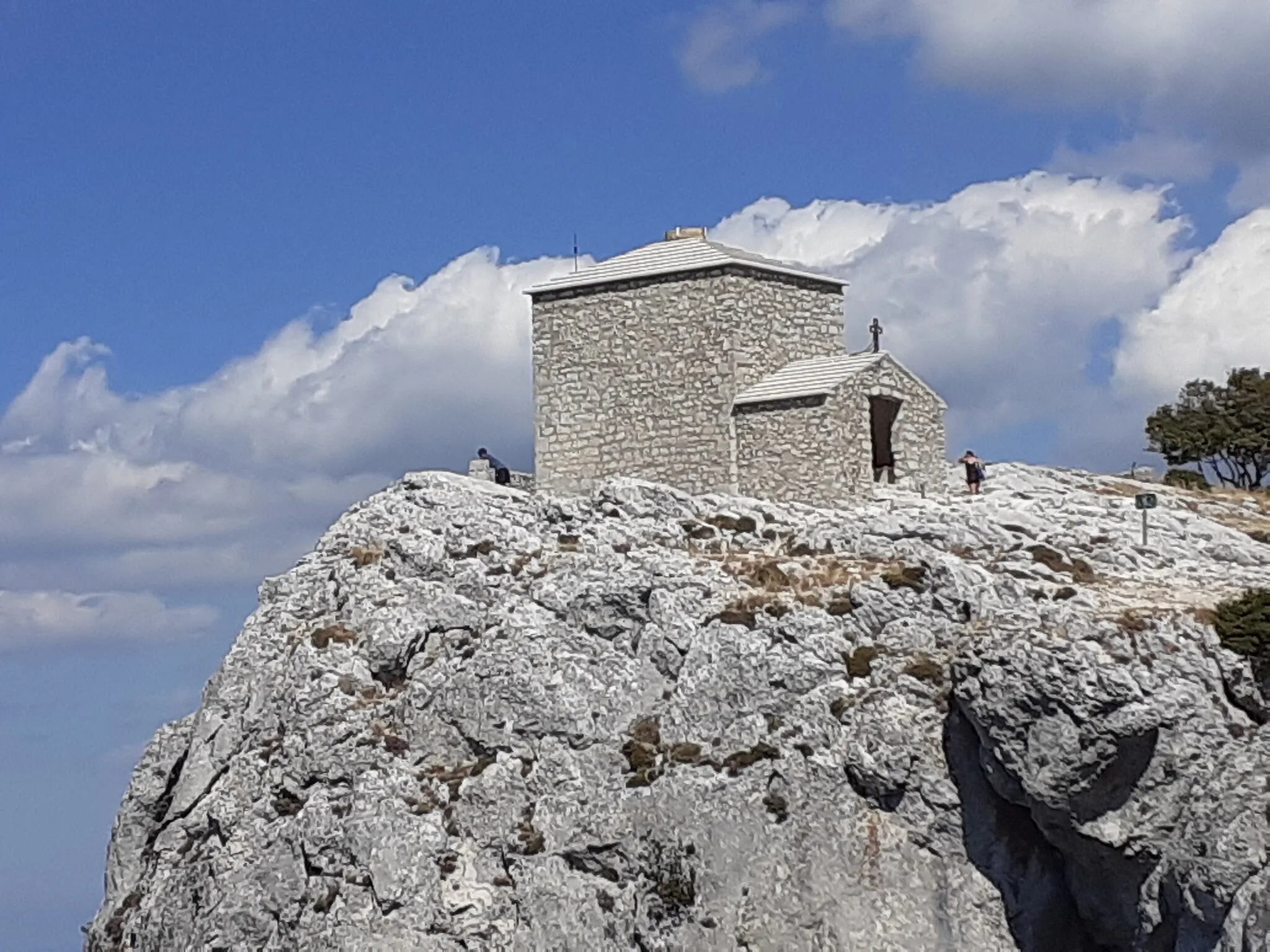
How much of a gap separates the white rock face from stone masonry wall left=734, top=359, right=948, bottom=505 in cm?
82

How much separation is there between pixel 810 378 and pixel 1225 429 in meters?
16.6

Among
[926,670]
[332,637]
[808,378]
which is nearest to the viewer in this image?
[926,670]

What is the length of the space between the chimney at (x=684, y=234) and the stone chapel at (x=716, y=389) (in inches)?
12.0

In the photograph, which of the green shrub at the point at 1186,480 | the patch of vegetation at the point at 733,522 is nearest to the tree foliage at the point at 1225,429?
the green shrub at the point at 1186,480

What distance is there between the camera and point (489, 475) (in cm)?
4853

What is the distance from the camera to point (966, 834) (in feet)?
117

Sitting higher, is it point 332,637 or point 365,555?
point 365,555

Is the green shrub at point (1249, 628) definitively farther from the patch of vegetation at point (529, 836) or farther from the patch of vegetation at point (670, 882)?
the patch of vegetation at point (529, 836)

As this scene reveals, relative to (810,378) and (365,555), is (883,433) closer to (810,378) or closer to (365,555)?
(810,378)

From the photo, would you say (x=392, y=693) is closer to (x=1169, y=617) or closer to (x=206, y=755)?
(x=206, y=755)

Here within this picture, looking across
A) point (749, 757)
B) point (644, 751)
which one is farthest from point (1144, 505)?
point (644, 751)

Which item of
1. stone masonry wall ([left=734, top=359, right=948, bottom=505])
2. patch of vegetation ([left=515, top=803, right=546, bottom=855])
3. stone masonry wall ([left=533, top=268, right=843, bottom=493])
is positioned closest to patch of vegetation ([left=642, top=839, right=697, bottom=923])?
patch of vegetation ([left=515, top=803, right=546, bottom=855])

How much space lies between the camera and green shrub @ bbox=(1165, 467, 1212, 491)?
4938 cm

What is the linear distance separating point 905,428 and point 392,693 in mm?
14022
